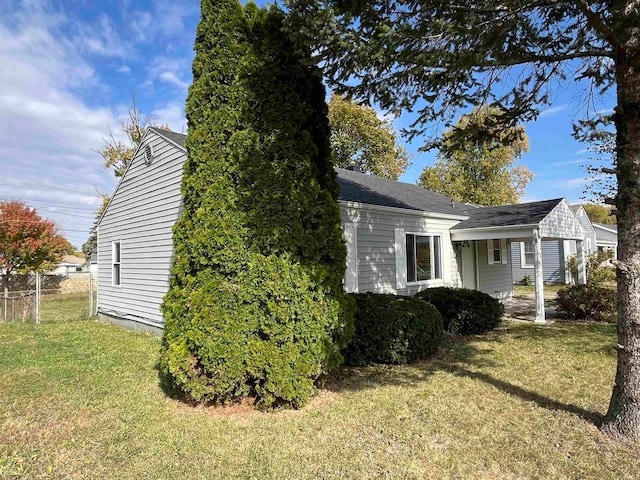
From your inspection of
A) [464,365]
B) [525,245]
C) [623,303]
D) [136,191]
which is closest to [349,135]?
[525,245]

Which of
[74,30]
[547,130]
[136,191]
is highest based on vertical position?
[74,30]

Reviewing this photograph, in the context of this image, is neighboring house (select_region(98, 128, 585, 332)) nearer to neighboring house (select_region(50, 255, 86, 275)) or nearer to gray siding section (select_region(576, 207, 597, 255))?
gray siding section (select_region(576, 207, 597, 255))

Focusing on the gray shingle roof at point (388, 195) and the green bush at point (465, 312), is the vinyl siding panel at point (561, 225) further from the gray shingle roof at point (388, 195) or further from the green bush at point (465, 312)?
the green bush at point (465, 312)

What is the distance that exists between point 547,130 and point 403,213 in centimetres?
352

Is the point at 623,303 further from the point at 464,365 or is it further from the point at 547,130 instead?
the point at 547,130

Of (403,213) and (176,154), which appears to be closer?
(176,154)

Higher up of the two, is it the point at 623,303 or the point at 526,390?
the point at 623,303

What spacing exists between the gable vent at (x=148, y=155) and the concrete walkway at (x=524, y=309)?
10347mm

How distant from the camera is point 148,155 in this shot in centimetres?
943

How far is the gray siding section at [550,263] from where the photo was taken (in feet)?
68.2

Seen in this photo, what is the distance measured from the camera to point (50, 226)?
19.8 m

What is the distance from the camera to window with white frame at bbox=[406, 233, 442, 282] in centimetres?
998

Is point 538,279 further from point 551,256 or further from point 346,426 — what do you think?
point 551,256

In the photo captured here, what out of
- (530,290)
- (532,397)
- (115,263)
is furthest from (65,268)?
(532,397)
